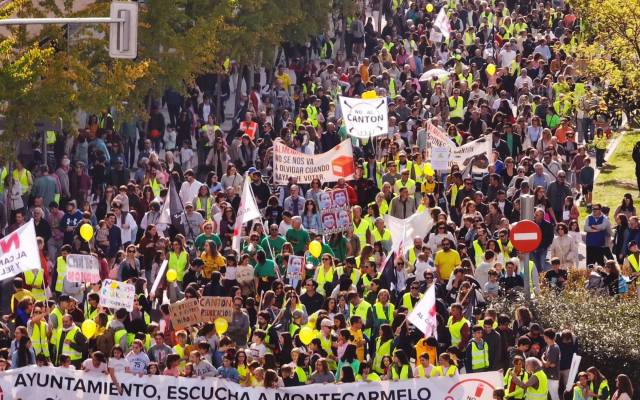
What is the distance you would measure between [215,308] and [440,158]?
31.1 feet

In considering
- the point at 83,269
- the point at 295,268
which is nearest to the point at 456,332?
the point at 295,268

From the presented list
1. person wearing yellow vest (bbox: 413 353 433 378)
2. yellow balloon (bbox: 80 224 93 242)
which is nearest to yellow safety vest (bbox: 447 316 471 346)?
person wearing yellow vest (bbox: 413 353 433 378)

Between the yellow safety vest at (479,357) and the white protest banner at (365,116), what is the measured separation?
1155 centimetres

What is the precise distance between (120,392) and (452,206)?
396 inches

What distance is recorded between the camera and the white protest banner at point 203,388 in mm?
24422

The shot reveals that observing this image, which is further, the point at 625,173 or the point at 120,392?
the point at 625,173

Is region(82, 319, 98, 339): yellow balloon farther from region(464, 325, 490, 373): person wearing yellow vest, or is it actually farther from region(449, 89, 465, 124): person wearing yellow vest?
region(449, 89, 465, 124): person wearing yellow vest

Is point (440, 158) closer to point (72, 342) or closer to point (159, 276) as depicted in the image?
point (159, 276)

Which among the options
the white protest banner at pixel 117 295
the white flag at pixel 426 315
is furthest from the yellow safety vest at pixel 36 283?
the white flag at pixel 426 315

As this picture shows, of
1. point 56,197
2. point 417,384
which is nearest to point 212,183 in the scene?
A: point 56,197

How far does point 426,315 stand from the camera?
25734 mm

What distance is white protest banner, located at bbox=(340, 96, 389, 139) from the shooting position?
36.7 meters

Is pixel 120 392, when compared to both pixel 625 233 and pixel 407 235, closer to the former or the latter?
pixel 407 235

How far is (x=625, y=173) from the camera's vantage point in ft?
137
